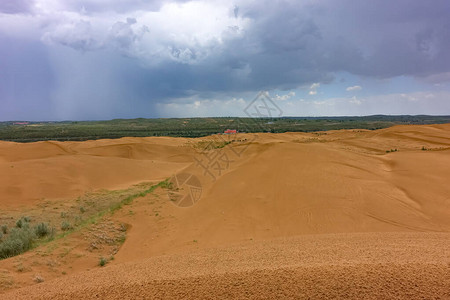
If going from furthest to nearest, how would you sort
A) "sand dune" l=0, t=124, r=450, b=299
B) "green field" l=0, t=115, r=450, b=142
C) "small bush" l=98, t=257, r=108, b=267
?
"green field" l=0, t=115, r=450, b=142 < "small bush" l=98, t=257, r=108, b=267 < "sand dune" l=0, t=124, r=450, b=299

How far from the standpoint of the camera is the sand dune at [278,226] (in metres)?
3.14

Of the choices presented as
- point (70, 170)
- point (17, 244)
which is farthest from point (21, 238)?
point (70, 170)

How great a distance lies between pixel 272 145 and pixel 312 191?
6.55 m

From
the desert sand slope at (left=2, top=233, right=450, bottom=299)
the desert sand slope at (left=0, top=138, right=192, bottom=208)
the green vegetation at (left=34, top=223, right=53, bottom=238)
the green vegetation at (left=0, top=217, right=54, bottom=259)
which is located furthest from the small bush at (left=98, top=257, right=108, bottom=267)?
the desert sand slope at (left=0, top=138, right=192, bottom=208)

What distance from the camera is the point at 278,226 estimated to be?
8023 mm

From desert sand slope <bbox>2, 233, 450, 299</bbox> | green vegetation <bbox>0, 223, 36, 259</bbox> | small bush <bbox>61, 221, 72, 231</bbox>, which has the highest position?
desert sand slope <bbox>2, 233, 450, 299</bbox>

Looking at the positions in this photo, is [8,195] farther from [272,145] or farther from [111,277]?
[272,145]

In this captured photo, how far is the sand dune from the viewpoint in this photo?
3143 mm

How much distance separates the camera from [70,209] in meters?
11.7

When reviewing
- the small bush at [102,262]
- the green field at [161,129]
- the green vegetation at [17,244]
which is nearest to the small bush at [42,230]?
the green vegetation at [17,244]

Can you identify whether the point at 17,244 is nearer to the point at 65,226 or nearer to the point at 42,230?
the point at 42,230

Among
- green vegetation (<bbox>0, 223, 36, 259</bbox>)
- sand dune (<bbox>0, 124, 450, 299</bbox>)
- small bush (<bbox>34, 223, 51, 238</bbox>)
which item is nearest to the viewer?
sand dune (<bbox>0, 124, 450, 299</bbox>)

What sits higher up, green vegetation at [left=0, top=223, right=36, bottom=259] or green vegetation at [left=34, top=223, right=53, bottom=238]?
green vegetation at [left=0, top=223, right=36, bottom=259]

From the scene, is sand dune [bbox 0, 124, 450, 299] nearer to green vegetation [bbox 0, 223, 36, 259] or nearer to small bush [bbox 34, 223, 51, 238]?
small bush [bbox 34, 223, 51, 238]
